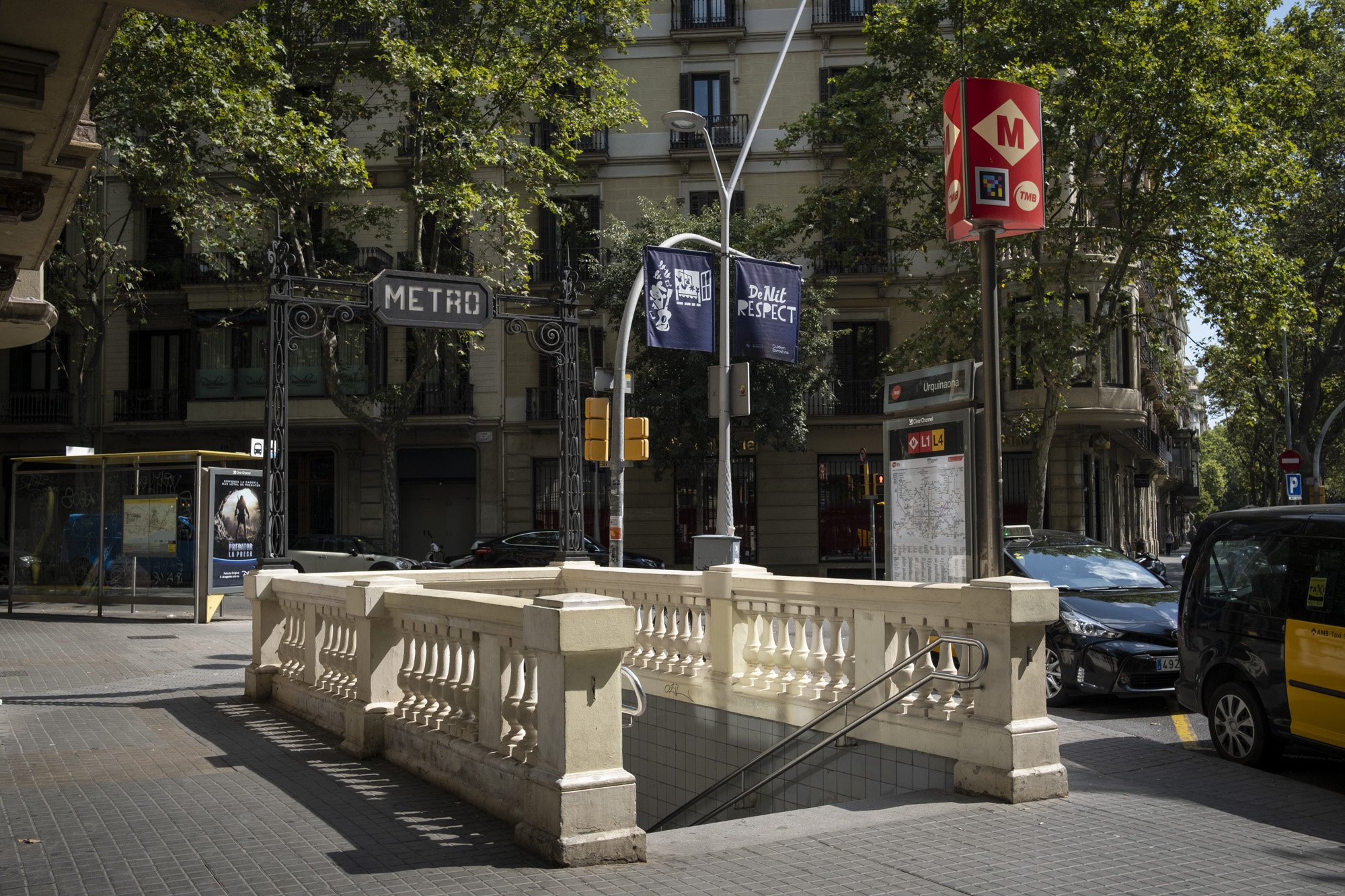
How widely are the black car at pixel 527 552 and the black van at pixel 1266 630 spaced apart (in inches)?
811

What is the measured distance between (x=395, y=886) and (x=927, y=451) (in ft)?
21.6

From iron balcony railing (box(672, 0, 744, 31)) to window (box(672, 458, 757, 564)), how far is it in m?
13.7

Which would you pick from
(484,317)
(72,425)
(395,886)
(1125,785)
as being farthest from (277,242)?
(72,425)

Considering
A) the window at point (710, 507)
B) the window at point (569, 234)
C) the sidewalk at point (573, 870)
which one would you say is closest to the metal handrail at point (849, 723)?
the sidewalk at point (573, 870)

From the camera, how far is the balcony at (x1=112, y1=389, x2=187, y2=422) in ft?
125

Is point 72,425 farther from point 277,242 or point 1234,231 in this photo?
point 1234,231

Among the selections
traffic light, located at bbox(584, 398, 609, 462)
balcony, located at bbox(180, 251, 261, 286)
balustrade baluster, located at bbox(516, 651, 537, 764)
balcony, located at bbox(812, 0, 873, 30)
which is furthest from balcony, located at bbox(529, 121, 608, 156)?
balustrade baluster, located at bbox(516, 651, 537, 764)

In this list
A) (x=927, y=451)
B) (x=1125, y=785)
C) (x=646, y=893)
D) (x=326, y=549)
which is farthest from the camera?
(x=326, y=549)

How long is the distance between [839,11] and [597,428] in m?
23.9

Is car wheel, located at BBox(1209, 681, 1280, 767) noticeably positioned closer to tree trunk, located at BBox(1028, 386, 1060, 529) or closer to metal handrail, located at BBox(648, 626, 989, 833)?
metal handrail, located at BBox(648, 626, 989, 833)

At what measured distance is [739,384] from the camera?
17.9 m

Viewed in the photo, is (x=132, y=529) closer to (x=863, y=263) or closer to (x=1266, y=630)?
(x=1266, y=630)

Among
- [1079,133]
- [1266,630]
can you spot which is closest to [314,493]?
[1079,133]

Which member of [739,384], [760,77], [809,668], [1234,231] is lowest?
[809,668]
